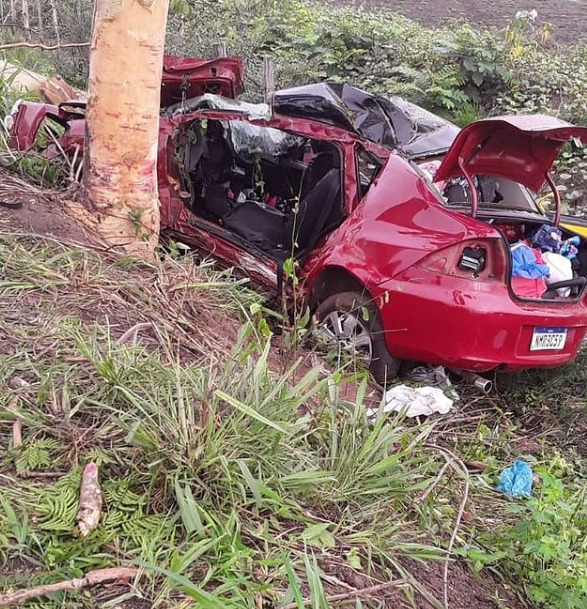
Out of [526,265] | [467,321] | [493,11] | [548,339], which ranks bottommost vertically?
[548,339]

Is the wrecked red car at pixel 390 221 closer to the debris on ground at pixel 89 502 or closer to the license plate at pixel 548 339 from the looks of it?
the license plate at pixel 548 339

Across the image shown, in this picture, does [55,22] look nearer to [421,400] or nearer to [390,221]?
[390,221]

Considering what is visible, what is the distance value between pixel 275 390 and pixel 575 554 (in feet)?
3.98

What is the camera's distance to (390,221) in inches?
154

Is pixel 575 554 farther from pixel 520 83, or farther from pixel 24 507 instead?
pixel 520 83

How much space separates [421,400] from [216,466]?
6.06 feet

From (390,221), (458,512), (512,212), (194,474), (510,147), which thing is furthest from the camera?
(512,212)

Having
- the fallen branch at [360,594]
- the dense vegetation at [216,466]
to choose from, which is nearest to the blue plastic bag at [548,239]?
the dense vegetation at [216,466]

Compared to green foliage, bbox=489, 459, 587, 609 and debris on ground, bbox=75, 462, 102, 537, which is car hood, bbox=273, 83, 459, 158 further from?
debris on ground, bbox=75, 462, 102, 537

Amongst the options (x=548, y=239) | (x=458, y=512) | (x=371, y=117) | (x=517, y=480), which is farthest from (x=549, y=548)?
(x=371, y=117)

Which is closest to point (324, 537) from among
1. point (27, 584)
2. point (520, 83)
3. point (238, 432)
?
point (238, 432)

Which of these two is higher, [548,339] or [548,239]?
[548,239]

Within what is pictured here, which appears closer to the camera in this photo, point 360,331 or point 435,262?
point 435,262

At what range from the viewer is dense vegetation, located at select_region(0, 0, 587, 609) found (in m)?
1.93
